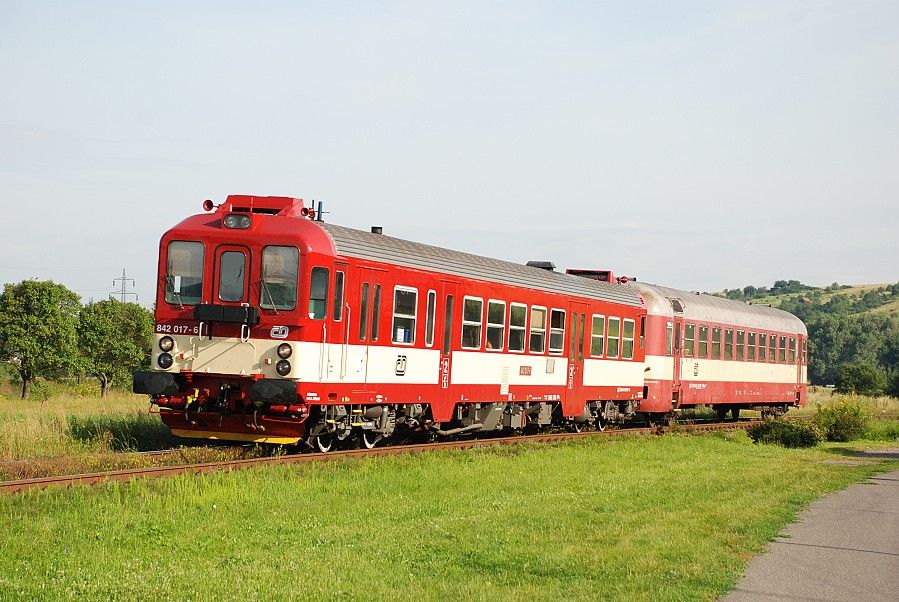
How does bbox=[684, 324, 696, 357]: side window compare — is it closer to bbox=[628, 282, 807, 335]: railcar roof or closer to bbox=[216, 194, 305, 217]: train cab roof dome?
bbox=[628, 282, 807, 335]: railcar roof

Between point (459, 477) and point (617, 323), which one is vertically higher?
point (617, 323)

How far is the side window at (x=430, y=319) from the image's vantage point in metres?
20.0

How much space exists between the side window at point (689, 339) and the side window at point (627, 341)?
367cm

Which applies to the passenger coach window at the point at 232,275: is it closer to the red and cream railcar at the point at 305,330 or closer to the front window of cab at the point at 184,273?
the red and cream railcar at the point at 305,330

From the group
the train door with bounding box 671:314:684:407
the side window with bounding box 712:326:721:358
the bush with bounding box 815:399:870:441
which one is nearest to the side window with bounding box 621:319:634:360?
the train door with bounding box 671:314:684:407

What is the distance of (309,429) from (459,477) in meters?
3.07

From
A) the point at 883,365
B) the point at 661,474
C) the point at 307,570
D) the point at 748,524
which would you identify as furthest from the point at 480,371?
the point at 883,365

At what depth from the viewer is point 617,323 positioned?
92.8 feet

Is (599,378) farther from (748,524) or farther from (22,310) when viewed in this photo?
(22,310)

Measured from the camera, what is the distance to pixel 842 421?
30.9 metres

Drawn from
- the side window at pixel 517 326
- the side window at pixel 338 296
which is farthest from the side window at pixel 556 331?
the side window at pixel 338 296

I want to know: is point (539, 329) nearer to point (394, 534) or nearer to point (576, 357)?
point (576, 357)

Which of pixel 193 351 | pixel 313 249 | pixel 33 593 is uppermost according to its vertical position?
pixel 313 249

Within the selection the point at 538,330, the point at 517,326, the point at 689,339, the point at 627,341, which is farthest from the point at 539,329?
the point at 689,339
